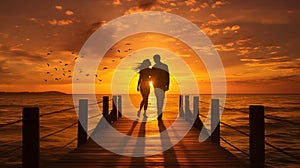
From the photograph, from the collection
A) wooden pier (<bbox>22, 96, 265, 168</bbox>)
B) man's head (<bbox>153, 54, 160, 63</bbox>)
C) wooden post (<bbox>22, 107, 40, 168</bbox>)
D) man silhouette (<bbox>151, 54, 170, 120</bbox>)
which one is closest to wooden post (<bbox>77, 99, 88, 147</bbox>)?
wooden pier (<bbox>22, 96, 265, 168</bbox>)

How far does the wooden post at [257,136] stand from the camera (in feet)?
19.0

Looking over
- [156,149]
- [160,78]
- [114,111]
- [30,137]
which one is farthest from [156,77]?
[30,137]

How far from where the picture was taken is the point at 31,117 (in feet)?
17.2

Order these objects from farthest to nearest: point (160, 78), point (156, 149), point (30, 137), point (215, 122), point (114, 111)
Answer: point (114, 111)
point (160, 78)
point (215, 122)
point (156, 149)
point (30, 137)

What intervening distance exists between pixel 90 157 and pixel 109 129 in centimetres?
473

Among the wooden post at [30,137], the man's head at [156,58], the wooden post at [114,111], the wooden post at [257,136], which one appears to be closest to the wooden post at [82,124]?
the wooden post at [30,137]

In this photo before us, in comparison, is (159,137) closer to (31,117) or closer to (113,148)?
(113,148)

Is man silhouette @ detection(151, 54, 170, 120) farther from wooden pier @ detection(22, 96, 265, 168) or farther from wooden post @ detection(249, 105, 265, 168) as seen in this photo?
wooden post @ detection(249, 105, 265, 168)

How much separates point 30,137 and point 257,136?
4031 millimetres

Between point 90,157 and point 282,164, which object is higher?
point 90,157

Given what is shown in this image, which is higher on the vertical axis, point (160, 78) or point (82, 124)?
point (160, 78)

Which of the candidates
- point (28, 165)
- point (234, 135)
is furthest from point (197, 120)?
point (234, 135)

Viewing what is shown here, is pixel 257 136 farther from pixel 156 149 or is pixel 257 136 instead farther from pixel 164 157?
pixel 156 149

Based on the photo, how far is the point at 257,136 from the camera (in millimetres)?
5848
